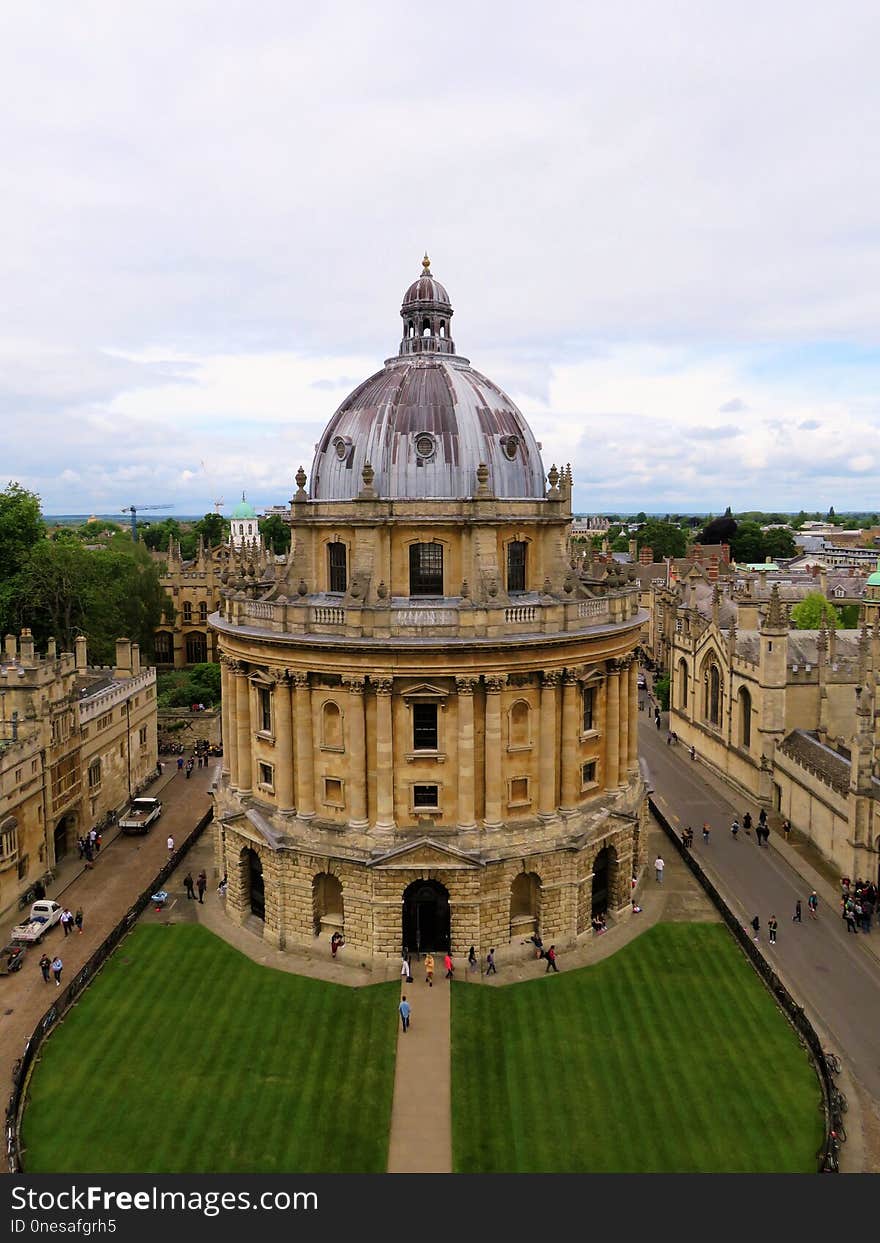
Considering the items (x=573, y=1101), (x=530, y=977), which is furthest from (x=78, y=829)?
(x=573, y=1101)

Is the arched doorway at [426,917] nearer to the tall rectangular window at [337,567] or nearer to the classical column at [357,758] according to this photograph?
the classical column at [357,758]

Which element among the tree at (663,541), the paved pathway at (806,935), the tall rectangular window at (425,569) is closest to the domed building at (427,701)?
the tall rectangular window at (425,569)

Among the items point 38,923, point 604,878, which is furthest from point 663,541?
point 38,923

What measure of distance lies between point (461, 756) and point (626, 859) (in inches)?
412

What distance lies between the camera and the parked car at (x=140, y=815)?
51.0m

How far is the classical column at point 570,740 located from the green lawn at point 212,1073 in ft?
36.0

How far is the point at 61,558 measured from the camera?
77.3 meters

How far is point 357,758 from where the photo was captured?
3522 centimetres

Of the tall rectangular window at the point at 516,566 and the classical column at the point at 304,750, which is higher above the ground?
the tall rectangular window at the point at 516,566

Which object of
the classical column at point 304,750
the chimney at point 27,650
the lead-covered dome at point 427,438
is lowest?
the classical column at point 304,750

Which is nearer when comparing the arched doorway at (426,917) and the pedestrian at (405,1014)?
the pedestrian at (405,1014)

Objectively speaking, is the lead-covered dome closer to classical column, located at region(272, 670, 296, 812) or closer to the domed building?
the domed building

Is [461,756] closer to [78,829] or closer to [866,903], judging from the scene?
[866,903]

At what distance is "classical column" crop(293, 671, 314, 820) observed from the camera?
1421 inches
